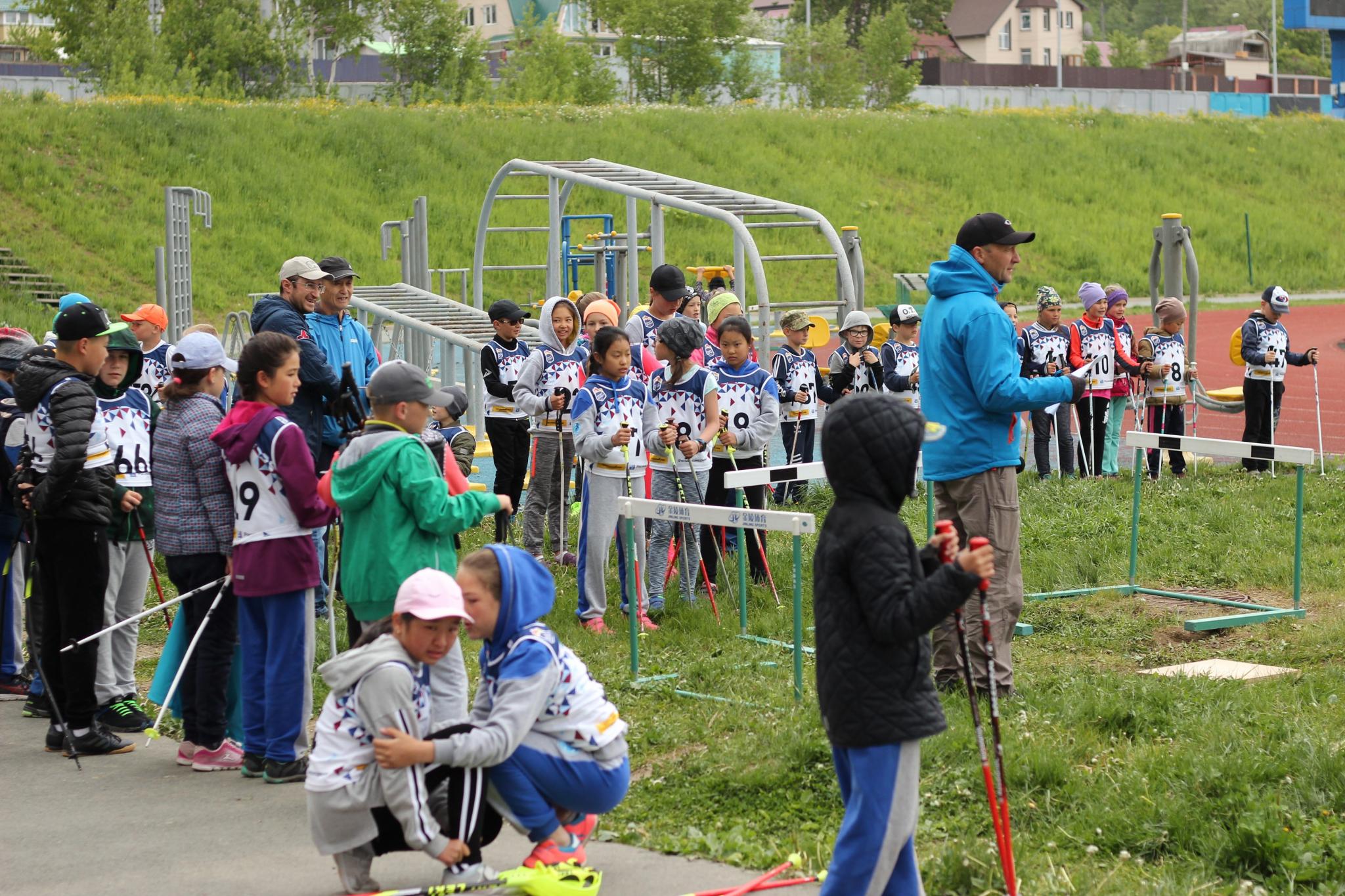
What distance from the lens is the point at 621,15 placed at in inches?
2152

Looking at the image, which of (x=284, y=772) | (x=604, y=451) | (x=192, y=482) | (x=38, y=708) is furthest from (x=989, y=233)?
(x=38, y=708)

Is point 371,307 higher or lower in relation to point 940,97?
lower

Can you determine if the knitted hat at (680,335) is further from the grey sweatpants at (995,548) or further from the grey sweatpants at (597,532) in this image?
the grey sweatpants at (995,548)

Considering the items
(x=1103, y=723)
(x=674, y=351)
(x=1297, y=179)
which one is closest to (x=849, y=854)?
(x=1103, y=723)

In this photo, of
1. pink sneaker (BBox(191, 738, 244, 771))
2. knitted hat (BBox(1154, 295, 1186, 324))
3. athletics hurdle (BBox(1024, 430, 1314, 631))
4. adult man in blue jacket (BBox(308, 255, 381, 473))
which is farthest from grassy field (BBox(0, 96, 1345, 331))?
pink sneaker (BBox(191, 738, 244, 771))

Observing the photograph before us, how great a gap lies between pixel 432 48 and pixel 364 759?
49.8 m

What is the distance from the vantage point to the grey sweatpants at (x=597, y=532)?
27.5 ft

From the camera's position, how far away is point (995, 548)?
6609 millimetres

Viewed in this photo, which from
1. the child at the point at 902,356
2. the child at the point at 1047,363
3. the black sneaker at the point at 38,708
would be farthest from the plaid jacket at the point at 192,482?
the child at the point at 1047,363

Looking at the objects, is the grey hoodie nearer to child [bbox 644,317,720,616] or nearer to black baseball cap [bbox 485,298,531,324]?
child [bbox 644,317,720,616]

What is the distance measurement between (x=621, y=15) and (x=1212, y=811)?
52464mm

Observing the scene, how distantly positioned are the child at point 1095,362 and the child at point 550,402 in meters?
5.44

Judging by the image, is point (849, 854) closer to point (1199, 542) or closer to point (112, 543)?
point (112, 543)

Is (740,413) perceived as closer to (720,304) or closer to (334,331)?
(720,304)
